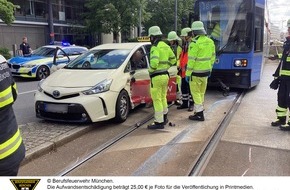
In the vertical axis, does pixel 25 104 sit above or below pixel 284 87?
below

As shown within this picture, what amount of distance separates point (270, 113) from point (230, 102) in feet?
4.51

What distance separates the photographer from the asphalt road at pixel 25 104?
265 inches

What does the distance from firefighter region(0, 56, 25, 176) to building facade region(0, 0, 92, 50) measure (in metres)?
22.9

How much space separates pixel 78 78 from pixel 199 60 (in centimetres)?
244

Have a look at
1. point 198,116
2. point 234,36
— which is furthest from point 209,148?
point 234,36

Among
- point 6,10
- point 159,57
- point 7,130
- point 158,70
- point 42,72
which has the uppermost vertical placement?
point 6,10

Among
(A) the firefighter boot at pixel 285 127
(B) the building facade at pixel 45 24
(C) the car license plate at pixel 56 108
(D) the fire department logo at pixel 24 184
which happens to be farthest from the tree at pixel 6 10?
(D) the fire department logo at pixel 24 184

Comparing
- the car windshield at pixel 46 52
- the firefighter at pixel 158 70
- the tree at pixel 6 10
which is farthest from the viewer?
the tree at pixel 6 10

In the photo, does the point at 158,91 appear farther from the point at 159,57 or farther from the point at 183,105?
the point at 183,105

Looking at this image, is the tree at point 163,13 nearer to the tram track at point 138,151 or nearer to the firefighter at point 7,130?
the tram track at point 138,151

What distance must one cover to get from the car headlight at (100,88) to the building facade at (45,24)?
786 inches

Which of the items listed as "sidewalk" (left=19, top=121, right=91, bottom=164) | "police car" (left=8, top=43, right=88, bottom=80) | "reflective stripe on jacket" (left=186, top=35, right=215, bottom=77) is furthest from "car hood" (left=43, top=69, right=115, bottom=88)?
"police car" (left=8, top=43, right=88, bottom=80)

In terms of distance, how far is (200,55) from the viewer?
6.43 m

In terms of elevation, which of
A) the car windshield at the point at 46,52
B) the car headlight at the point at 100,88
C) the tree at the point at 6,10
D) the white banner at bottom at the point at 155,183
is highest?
the tree at the point at 6,10
